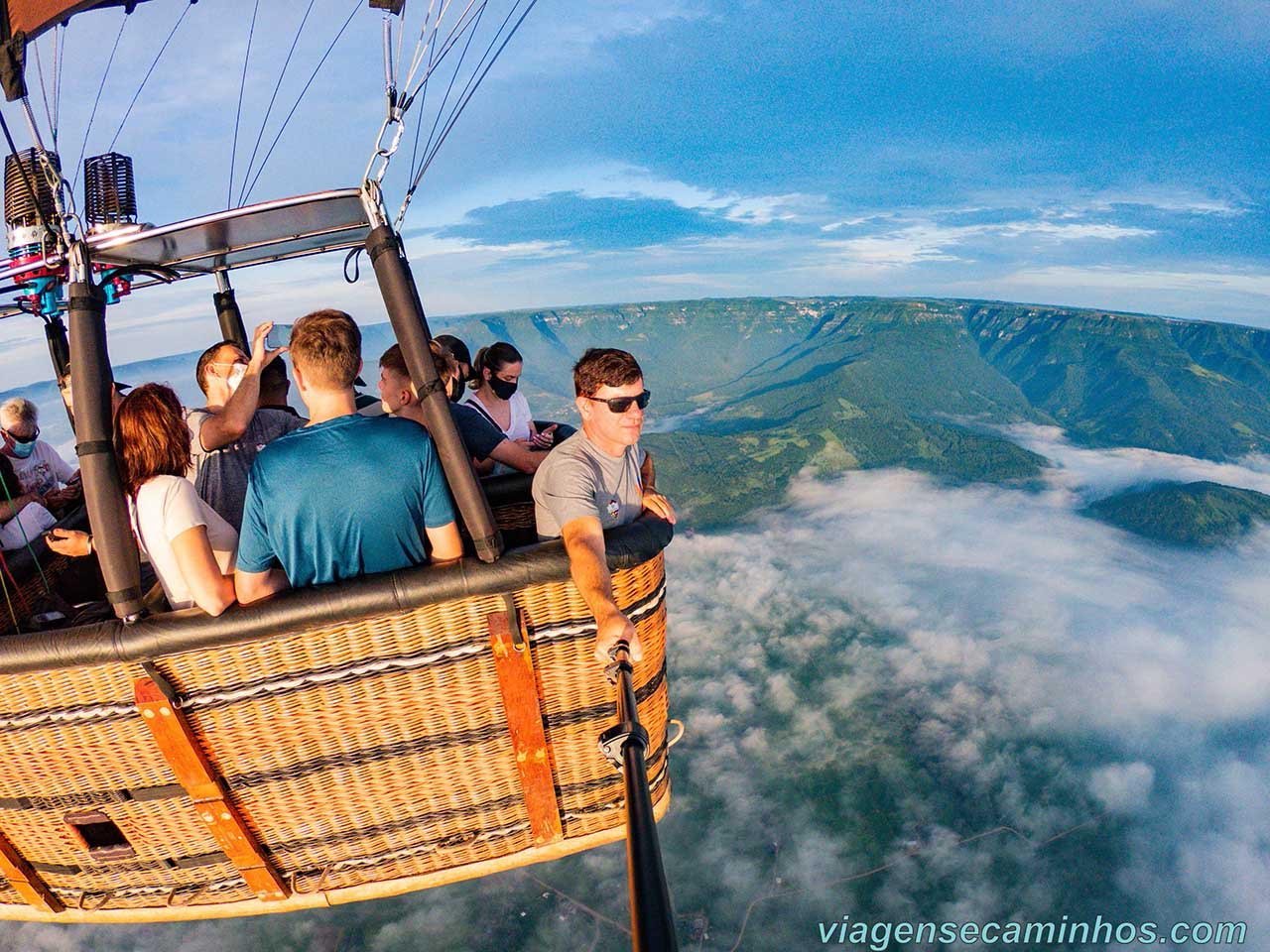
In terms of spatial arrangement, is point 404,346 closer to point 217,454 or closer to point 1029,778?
point 217,454

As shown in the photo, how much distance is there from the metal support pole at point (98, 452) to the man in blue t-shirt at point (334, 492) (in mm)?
258

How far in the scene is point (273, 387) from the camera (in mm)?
3037

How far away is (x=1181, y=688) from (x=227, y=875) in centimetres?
17325

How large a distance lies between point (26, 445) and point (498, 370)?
2818 millimetres

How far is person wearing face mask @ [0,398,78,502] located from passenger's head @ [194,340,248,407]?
147 centimetres

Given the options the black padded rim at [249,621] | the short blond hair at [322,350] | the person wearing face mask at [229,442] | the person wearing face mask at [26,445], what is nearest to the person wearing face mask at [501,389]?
A: the person wearing face mask at [229,442]

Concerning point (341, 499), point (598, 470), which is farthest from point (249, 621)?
point (598, 470)

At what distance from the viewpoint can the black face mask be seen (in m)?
3.80

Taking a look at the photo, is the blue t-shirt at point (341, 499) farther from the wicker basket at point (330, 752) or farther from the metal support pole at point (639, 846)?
the metal support pole at point (639, 846)

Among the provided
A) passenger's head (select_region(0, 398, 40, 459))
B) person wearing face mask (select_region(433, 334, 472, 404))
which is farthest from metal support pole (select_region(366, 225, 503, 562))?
passenger's head (select_region(0, 398, 40, 459))

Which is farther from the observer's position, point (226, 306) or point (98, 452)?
point (226, 306)

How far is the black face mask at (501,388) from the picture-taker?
3801 millimetres

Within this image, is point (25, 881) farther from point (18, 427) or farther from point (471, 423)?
point (18, 427)

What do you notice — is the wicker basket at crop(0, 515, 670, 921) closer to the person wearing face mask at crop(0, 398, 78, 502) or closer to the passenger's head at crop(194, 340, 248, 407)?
the passenger's head at crop(194, 340, 248, 407)
